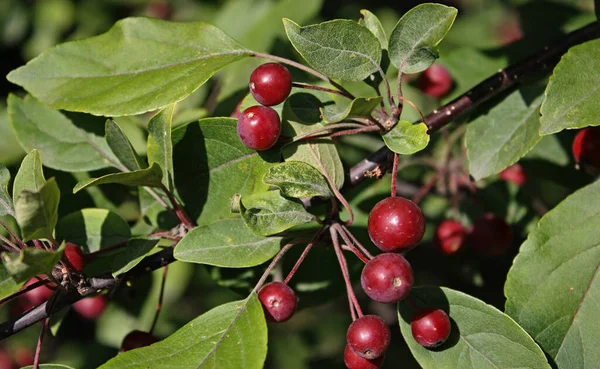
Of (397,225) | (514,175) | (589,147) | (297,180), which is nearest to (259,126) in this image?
(297,180)

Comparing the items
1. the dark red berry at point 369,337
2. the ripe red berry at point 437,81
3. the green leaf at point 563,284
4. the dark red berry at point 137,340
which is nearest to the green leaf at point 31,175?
the dark red berry at point 137,340

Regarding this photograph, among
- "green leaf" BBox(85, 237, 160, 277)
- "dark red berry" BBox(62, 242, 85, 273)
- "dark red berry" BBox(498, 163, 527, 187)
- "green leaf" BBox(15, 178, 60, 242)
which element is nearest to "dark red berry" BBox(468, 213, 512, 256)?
"dark red berry" BBox(498, 163, 527, 187)

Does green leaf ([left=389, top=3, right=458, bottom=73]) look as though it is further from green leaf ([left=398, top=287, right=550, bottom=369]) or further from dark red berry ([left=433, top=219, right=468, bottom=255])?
dark red berry ([left=433, top=219, right=468, bottom=255])

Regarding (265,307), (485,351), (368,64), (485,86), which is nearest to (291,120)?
(368,64)

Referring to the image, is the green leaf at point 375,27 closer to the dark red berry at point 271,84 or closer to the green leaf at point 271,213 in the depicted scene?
the dark red berry at point 271,84

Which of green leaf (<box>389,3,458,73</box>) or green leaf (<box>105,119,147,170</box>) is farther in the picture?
green leaf (<box>105,119,147,170</box>)

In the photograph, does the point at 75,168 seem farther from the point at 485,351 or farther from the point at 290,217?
the point at 485,351
